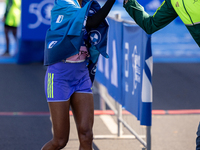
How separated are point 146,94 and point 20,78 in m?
5.77

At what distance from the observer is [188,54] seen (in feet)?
43.1

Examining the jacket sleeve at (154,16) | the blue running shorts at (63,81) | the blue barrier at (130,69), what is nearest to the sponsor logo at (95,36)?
the blue running shorts at (63,81)

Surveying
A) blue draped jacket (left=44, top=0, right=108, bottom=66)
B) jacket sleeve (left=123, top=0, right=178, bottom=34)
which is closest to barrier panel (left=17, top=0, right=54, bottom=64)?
blue draped jacket (left=44, top=0, right=108, bottom=66)

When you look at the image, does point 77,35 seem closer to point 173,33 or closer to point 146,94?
point 146,94

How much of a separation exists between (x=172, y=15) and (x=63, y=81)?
1232 mm

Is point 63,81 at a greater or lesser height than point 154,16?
lesser

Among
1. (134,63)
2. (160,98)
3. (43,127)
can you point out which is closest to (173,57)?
(160,98)

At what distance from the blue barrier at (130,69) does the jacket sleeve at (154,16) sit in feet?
1.41

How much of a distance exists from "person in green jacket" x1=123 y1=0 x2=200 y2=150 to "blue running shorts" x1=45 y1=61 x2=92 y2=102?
75 centimetres

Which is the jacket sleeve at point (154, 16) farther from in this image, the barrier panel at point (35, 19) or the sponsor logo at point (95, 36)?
the barrier panel at point (35, 19)

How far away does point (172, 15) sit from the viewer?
3783 millimetres

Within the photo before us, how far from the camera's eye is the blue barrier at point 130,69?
14.6ft

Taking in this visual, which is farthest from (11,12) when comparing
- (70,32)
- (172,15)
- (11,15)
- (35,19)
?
(172,15)

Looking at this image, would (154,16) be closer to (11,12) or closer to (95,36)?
(95,36)
